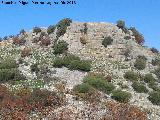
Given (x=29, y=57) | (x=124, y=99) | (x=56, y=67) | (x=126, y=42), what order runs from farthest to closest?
(x=126, y=42) < (x=29, y=57) < (x=56, y=67) < (x=124, y=99)

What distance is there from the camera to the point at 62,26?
233 ft

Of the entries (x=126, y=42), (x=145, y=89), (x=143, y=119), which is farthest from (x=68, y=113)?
(x=126, y=42)

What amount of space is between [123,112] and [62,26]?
30571 mm

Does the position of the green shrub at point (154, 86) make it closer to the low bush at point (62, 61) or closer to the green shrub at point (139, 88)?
the green shrub at point (139, 88)

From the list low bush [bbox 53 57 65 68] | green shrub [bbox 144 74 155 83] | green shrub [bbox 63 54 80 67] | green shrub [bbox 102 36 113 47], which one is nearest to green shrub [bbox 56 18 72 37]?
green shrub [bbox 102 36 113 47]

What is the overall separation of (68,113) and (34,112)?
302cm

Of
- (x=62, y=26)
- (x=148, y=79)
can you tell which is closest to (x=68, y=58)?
(x=148, y=79)

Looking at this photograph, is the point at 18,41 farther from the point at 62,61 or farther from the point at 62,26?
the point at 62,61

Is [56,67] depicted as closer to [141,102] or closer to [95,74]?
[95,74]

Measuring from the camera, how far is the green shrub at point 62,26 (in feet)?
228

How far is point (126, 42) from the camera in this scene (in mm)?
68875

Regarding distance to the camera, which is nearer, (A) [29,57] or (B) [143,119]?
(B) [143,119]

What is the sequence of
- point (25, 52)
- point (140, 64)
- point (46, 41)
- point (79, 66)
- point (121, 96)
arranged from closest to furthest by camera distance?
1. point (121, 96)
2. point (79, 66)
3. point (140, 64)
4. point (25, 52)
5. point (46, 41)

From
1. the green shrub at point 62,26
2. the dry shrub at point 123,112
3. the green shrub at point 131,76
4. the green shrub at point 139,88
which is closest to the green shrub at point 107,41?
the green shrub at point 62,26
